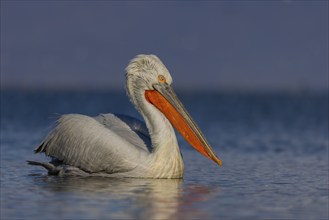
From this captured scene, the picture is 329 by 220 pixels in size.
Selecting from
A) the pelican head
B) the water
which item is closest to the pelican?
the pelican head

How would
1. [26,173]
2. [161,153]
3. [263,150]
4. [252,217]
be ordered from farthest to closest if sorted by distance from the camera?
[263,150] → [26,173] → [161,153] → [252,217]

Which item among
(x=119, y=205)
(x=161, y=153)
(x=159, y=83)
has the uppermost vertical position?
(x=159, y=83)

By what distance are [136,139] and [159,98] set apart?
0.55m

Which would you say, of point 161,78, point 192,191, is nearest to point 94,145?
point 161,78

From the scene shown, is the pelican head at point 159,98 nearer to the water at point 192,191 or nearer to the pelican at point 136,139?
the pelican at point 136,139

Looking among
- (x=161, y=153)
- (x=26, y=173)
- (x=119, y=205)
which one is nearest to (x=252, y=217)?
(x=119, y=205)

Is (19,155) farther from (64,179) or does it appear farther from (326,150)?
(326,150)

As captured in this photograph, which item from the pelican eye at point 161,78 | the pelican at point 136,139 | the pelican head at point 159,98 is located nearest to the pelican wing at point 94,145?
the pelican at point 136,139

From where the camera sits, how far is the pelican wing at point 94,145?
12523 millimetres

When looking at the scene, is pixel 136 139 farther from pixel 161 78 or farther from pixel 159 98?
pixel 161 78

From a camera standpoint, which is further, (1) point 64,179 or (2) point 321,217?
(1) point 64,179

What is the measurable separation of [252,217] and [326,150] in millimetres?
8533

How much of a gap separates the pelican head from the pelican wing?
1.31 feet

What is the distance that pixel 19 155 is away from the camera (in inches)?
627
